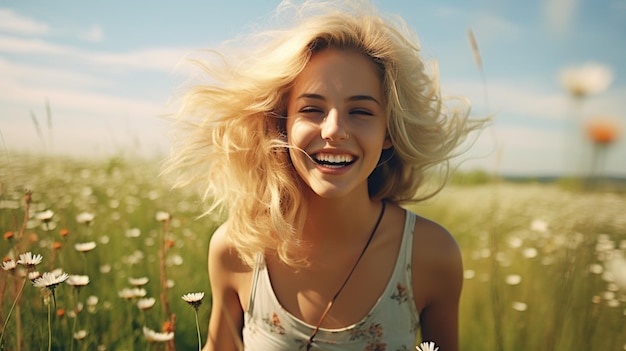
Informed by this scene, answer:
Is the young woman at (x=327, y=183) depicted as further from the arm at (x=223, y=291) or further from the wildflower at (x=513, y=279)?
the wildflower at (x=513, y=279)

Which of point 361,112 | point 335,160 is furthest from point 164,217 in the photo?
point 361,112

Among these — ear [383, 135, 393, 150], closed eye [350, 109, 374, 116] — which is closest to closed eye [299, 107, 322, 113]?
closed eye [350, 109, 374, 116]

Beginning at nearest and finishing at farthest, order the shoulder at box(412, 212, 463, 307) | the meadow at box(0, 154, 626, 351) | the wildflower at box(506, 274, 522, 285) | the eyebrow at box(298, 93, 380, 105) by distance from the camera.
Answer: the meadow at box(0, 154, 626, 351), the eyebrow at box(298, 93, 380, 105), the shoulder at box(412, 212, 463, 307), the wildflower at box(506, 274, 522, 285)

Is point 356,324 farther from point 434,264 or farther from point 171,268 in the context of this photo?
point 171,268

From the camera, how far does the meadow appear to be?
5.24ft

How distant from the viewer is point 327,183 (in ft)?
5.51

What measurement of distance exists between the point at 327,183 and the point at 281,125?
1.37 feet

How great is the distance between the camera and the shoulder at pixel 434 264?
186 cm

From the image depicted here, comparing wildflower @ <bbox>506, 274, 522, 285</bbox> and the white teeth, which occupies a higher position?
the white teeth

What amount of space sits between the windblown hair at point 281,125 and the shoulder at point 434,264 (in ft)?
0.84

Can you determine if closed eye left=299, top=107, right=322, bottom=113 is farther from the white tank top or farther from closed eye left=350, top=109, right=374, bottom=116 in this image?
the white tank top

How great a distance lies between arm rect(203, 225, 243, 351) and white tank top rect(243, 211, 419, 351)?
124mm

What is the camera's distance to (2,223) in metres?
2.52

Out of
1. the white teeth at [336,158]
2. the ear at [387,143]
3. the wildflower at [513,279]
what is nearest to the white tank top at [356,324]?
the ear at [387,143]
